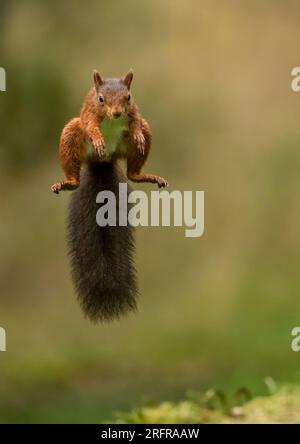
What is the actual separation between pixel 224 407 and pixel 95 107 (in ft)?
4.85

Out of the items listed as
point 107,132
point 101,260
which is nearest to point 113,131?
point 107,132

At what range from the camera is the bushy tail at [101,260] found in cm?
138

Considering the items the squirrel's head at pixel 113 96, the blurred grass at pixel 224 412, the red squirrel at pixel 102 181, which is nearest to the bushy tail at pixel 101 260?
the red squirrel at pixel 102 181

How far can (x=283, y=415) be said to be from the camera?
2557 mm

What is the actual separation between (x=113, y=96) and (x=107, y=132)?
0.07 meters

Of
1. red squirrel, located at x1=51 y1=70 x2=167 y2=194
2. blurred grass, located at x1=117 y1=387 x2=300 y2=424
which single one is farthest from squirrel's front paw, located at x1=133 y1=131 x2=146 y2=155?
blurred grass, located at x1=117 y1=387 x2=300 y2=424

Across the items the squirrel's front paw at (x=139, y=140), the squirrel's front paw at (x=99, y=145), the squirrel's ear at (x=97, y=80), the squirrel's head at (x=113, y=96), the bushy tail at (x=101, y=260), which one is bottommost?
the bushy tail at (x=101, y=260)

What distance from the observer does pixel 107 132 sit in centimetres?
133

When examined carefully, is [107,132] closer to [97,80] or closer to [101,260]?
[97,80]

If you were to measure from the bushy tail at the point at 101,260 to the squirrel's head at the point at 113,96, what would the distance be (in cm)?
11

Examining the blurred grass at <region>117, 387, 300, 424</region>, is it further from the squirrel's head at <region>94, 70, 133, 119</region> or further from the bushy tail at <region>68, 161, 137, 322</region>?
the squirrel's head at <region>94, 70, 133, 119</region>

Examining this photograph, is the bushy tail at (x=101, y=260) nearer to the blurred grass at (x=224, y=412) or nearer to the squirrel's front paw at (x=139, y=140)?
the squirrel's front paw at (x=139, y=140)

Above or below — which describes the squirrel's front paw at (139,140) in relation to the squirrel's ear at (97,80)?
below
